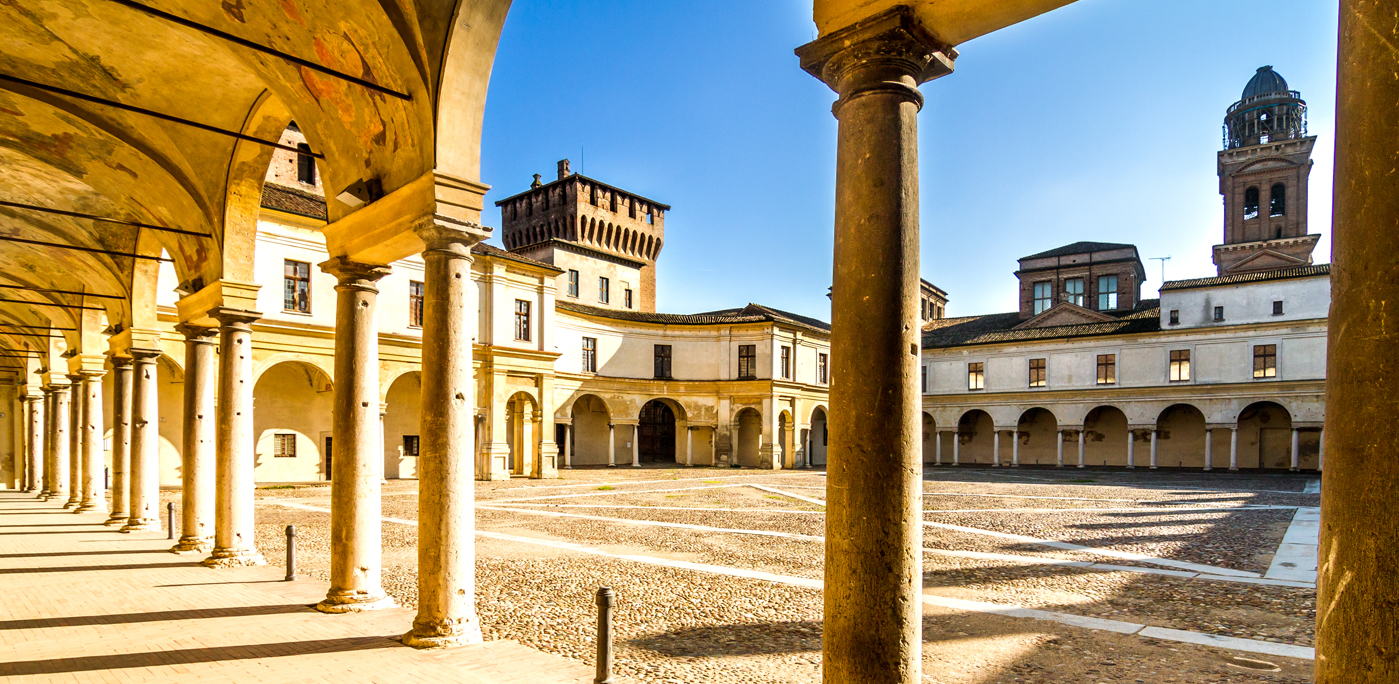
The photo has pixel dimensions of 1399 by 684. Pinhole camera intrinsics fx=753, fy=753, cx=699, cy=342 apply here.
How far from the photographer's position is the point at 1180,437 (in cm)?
3853

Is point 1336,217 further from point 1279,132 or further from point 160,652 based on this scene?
point 1279,132

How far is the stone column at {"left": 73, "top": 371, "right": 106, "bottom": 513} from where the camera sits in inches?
615

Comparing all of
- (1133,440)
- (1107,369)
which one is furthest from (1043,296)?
(1133,440)

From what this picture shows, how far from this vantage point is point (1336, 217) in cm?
212

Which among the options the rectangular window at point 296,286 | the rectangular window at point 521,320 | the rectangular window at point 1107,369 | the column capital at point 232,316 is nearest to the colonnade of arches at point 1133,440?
the rectangular window at point 1107,369

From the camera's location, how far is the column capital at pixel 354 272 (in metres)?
7.05

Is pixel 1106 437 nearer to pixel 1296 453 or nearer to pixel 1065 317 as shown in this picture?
pixel 1065 317

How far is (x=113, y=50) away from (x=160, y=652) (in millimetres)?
5525

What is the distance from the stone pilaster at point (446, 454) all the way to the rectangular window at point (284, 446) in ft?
76.1

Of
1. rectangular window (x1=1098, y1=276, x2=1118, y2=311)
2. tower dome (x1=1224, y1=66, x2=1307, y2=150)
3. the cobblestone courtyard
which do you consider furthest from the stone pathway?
tower dome (x1=1224, y1=66, x2=1307, y2=150)

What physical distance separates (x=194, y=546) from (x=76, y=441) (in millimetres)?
10433

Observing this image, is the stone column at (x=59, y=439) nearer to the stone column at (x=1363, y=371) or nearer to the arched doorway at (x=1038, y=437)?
the stone column at (x=1363, y=371)

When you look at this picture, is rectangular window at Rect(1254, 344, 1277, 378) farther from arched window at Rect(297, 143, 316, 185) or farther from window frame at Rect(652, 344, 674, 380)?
arched window at Rect(297, 143, 316, 185)

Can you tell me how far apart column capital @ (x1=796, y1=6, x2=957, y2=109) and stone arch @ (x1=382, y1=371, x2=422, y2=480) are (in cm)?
2722
